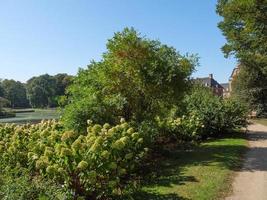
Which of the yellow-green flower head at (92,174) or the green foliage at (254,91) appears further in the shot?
the green foliage at (254,91)

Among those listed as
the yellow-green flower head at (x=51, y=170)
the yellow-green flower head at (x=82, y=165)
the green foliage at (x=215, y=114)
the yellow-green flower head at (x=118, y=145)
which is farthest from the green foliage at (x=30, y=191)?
the green foliage at (x=215, y=114)

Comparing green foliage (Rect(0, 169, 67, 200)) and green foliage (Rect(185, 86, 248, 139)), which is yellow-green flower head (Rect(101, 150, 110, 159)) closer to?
green foliage (Rect(0, 169, 67, 200))

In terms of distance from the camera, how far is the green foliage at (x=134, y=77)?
14273 mm

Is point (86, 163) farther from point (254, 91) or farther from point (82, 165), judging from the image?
point (254, 91)

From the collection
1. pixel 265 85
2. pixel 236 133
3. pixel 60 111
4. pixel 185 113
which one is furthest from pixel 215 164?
pixel 265 85

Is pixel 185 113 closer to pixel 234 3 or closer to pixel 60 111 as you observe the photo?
pixel 234 3

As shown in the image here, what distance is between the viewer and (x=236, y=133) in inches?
880

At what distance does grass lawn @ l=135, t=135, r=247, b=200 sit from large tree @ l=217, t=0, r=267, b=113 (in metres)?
7.72

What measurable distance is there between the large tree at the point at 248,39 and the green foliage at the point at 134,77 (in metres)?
6.65

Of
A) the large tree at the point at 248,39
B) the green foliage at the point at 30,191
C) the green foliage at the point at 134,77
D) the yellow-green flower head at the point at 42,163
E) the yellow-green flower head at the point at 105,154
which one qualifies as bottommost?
the green foliage at the point at 30,191

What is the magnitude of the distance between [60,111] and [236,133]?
11.5 metres

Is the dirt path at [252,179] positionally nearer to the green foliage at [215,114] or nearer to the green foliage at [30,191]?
the green foliage at [30,191]

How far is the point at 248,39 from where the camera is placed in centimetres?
2703

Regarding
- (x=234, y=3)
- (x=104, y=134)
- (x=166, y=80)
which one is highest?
(x=234, y=3)
